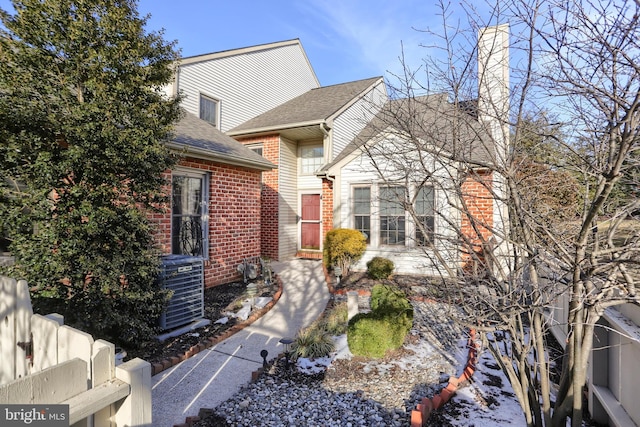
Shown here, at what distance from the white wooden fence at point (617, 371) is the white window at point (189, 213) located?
6.50 m

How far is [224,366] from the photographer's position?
156 inches

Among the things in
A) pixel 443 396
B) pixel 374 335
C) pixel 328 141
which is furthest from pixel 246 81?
pixel 443 396

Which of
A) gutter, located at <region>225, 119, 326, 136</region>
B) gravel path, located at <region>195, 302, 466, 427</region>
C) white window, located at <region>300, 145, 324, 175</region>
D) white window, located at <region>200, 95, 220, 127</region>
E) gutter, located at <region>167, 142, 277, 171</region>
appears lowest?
gravel path, located at <region>195, 302, 466, 427</region>

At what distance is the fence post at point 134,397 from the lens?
146 centimetres

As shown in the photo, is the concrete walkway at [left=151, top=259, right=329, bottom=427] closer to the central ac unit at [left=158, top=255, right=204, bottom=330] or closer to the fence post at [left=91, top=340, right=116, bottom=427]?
the central ac unit at [left=158, top=255, right=204, bottom=330]

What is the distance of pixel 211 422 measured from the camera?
2863mm

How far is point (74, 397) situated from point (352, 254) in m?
7.58

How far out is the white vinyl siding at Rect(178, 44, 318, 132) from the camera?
36.7ft

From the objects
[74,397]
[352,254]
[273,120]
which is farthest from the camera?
[273,120]

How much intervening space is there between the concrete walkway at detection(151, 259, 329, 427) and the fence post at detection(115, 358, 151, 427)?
1.70 metres

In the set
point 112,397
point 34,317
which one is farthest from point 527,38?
point 34,317

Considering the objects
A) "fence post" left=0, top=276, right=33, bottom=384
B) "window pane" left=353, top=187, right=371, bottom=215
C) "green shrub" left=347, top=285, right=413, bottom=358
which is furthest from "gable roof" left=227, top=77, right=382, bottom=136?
"fence post" left=0, top=276, right=33, bottom=384

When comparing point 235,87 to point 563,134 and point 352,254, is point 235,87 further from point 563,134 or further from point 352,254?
point 563,134

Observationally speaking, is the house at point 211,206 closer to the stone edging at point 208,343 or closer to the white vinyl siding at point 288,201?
the stone edging at point 208,343
